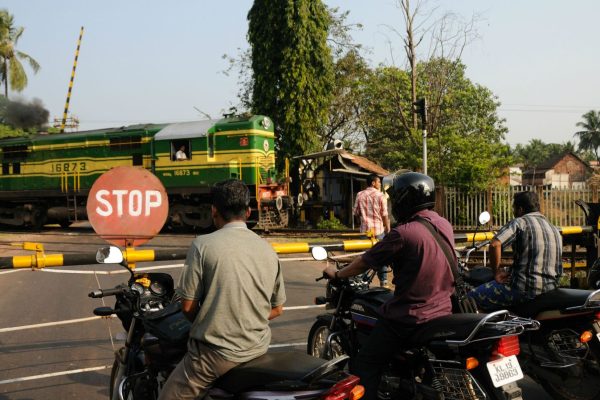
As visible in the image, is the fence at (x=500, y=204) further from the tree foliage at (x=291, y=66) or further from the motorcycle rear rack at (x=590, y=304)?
the motorcycle rear rack at (x=590, y=304)

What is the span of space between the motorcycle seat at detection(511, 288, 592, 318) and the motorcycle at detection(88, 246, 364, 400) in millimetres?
2213

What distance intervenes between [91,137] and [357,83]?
52.0ft

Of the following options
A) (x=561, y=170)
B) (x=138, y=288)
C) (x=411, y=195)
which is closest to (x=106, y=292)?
(x=138, y=288)

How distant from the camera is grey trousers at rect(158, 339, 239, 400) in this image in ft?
10.3

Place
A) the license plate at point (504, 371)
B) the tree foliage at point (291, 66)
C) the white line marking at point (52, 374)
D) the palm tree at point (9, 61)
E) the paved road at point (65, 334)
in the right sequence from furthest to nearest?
the palm tree at point (9, 61), the tree foliage at point (291, 66), the white line marking at point (52, 374), the paved road at point (65, 334), the license plate at point (504, 371)

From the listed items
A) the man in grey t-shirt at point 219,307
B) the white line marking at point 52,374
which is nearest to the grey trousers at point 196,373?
the man in grey t-shirt at point 219,307

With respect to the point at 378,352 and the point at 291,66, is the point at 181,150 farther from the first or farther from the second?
the point at 378,352

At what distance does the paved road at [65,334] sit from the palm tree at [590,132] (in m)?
78.1

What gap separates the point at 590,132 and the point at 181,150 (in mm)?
73007

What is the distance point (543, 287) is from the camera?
4.97m

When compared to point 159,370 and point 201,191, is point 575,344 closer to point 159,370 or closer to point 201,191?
point 159,370

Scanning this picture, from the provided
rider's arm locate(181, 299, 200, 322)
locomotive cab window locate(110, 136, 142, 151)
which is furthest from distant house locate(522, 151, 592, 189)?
rider's arm locate(181, 299, 200, 322)

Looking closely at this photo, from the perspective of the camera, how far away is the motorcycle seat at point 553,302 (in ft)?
15.0

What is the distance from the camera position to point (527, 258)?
5.02 meters
